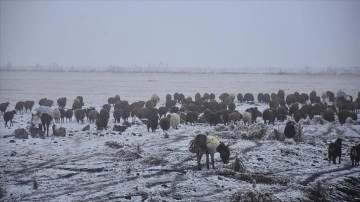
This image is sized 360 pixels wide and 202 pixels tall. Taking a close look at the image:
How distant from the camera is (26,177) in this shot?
1289 centimetres

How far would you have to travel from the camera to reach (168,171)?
13.5 meters

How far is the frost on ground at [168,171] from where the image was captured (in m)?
11.3

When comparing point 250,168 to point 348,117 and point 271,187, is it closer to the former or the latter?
point 271,187

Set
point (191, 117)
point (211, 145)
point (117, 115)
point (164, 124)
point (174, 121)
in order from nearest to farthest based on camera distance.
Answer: point (211, 145) < point (164, 124) < point (174, 121) < point (191, 117) < point (117, 115)

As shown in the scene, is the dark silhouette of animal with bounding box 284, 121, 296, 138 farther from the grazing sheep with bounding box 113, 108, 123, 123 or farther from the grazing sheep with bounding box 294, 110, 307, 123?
the grazing sheep with bounding box 113, 108, 123, 123

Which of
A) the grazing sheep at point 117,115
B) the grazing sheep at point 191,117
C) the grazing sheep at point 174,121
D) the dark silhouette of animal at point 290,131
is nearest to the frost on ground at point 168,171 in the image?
the dark silhouette of animal at point 290,131

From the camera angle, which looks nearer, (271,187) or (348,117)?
(271,187)

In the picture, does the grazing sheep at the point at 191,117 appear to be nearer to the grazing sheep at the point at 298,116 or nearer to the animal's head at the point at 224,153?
the grazing sheep at the point at 298,116

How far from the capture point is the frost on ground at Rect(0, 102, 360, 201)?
1126 centimetres

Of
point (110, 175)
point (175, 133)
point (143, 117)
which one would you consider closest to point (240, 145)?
point (175, 133)

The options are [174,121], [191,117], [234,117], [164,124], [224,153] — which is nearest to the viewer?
[224,153]

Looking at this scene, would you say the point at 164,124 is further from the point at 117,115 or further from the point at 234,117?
the point at 117,115

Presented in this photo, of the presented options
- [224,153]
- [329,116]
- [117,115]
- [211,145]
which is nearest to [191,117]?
[117,115]

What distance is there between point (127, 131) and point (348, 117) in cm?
1729
